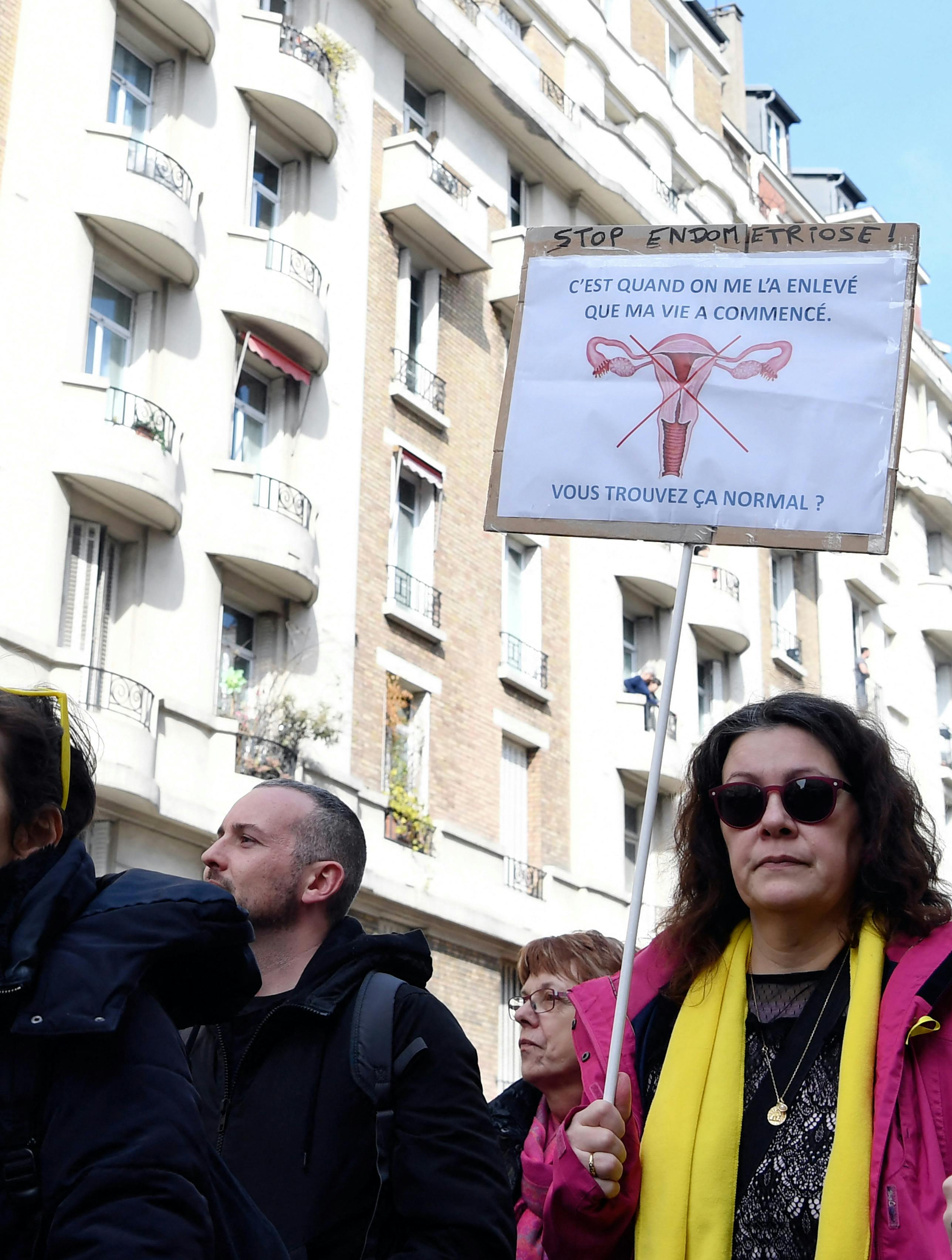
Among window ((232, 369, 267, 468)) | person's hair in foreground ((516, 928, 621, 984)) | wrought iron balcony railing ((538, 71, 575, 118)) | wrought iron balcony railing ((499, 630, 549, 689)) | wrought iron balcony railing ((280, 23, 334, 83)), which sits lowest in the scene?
person's hair in foreground ((516, 928, 621, 984))

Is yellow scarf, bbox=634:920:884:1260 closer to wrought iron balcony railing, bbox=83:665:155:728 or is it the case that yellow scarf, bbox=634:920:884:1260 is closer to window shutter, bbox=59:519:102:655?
wrought iron balcony railing, bbox=83:665:155:728

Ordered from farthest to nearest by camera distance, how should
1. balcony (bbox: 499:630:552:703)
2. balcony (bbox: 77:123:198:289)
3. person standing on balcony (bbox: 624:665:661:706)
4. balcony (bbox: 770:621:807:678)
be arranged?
balcony (bbox: 770:621:807:678)
person standing on balcony (bbox: 624:665:661:706)
balcony (bbox: 499:630:552:703)
balcony (bbox: 77:123:198:289)

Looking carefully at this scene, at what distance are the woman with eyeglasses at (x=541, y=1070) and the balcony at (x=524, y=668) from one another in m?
17.4

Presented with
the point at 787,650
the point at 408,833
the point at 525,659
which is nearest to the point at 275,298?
the point at 408,833

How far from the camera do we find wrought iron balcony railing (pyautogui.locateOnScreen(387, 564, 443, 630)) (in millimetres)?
21438

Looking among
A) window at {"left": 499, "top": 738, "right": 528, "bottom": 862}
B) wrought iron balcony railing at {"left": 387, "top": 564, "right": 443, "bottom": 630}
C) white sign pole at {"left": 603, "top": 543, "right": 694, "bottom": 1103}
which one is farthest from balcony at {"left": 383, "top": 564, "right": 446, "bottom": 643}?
white sign pole at {"left": 603, "top": 543, "right": 694, "bottom": 1103}

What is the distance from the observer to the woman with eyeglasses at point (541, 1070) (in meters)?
4.99

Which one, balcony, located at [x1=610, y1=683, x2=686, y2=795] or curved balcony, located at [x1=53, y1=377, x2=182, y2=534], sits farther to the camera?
balcony, located at [x1=610, y1=683, x2=686, y2=795]

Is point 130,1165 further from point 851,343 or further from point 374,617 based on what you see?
A: point 374,617

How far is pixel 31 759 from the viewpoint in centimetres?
277

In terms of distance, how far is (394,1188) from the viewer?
381cm

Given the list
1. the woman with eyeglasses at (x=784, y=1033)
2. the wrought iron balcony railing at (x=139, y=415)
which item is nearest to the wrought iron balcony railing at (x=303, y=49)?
the wrought iron balcony railing at (x=139, y=415)

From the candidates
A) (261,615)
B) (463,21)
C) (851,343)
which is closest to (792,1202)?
(851,343)

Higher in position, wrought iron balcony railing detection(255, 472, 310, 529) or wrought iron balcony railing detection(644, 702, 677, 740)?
wrought iron balcony railing detection(255, 472, 310, 529)
